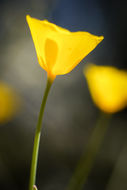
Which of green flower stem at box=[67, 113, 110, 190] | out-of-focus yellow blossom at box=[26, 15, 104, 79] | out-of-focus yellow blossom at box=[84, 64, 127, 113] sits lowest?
green flower stem at box=[67, 113, 110, 190]

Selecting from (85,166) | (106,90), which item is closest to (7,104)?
(106,90)

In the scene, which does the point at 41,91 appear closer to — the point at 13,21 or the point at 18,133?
the point at 18,133

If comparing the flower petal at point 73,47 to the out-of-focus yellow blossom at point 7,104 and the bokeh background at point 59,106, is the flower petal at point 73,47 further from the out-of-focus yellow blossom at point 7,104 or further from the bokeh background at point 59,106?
the bokeh background at point 59,106

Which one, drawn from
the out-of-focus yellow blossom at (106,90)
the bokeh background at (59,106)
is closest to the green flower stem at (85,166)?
the out-of-focus yellow blossom at (106,90)

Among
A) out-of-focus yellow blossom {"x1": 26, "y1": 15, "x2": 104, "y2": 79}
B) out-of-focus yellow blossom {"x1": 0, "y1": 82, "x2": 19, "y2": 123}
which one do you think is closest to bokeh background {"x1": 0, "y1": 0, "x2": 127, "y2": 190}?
out-of-focus yellow blossom {"x1": 0, "y1": 82, "x2": 19, "y2": 123}

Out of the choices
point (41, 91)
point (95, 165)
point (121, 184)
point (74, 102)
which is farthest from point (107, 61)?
point (121, 184)

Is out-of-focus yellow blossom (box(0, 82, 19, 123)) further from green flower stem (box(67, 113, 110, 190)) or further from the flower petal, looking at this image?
the flower petal
